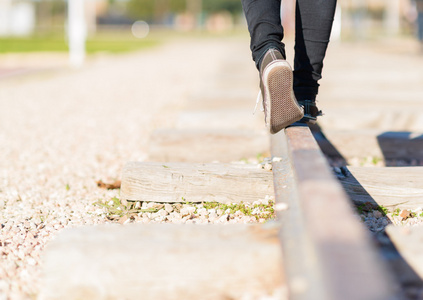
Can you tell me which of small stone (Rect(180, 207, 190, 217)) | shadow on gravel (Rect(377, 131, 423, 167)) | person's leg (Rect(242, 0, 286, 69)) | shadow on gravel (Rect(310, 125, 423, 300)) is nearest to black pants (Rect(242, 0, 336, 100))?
person's leg (Rect(242, 0, 286, 69))

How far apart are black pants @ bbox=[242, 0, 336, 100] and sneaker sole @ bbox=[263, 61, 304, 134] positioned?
152 mm

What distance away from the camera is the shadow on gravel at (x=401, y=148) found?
123 inches

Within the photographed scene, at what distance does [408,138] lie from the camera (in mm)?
3119

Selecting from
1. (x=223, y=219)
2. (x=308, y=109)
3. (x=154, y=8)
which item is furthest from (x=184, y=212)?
(x=154, y=8)

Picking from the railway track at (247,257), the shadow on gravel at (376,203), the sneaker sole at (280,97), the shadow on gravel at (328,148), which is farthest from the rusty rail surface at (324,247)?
the shadow on gravel at (328,148)

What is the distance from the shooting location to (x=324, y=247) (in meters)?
1.12

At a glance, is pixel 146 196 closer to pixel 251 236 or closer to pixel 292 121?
pixel 292 121

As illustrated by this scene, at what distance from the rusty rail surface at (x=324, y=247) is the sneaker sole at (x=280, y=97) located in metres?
0.44

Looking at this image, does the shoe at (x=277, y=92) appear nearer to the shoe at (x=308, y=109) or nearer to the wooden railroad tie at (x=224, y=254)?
the shoe at (x=308, y=109)

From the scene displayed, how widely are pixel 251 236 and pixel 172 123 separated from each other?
10.7 ft

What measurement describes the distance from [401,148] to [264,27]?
52.3 inches

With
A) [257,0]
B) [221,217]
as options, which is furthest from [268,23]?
[221,217]

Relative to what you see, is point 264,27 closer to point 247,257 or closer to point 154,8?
point 247,257

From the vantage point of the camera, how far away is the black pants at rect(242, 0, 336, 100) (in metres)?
2.21
